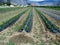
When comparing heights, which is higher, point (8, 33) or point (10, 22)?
point (10, 22)

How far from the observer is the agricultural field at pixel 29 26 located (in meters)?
2.71

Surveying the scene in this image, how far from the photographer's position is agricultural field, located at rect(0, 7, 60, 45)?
271 centimetres

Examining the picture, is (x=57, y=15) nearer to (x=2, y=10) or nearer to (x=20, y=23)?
(x=20, y=23)

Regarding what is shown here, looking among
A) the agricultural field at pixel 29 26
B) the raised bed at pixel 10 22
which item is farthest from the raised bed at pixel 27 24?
the raised bed at pixel 10 22

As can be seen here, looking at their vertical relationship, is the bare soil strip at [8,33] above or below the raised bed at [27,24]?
below

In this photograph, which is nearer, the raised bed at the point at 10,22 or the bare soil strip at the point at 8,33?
the bare soil strip at the point at 8,33

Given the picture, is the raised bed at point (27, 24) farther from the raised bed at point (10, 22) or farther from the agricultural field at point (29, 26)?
the raised bed at point (10, 22)

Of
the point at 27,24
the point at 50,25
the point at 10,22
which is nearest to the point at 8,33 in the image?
the point at 10,22

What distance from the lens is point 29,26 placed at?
2.93 m

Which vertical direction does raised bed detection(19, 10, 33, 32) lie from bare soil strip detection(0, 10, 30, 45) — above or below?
above

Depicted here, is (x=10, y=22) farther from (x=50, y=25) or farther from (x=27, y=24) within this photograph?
(x=50, y=25)

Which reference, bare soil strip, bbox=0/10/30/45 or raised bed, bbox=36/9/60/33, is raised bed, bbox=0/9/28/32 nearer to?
bare soil strip, bbox=0/10/30/45

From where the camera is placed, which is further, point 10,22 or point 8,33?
point 10,22

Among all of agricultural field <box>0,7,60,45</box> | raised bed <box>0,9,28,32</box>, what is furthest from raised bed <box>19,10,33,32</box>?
raised bed <box>0,9,28,32</box>
